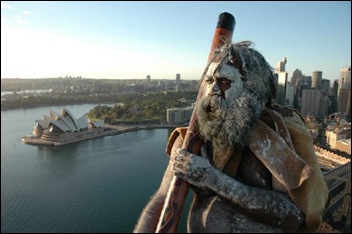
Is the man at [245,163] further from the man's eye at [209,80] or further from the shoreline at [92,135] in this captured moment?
the shoreline at [92,135]

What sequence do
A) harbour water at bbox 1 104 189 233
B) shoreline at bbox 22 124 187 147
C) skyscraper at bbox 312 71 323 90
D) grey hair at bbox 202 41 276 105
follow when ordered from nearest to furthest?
1. grey hair at bbox 202 41 276 105
2. harbour water at bbox 1 104 189 233
3. shoreline at bbox 22 124 187 147
4. skyscraper at bbox 312 71 323 90

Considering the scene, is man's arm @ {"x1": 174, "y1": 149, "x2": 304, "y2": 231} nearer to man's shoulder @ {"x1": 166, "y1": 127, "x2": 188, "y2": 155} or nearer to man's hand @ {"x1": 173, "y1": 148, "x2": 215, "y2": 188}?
man's hand @ {"x1": 173, "y1": 148, "x2": 215, "y2": 188}

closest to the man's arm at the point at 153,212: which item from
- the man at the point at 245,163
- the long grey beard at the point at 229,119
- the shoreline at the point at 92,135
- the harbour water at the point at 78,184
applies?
the man at the point at 245,163

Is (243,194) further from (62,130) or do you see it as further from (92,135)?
(92,135)

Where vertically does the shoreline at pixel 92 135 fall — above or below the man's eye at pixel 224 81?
below

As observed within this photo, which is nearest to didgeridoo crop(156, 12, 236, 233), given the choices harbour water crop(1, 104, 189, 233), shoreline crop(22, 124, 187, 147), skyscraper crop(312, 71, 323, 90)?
harbour water crop(1, 104, 189, 233)

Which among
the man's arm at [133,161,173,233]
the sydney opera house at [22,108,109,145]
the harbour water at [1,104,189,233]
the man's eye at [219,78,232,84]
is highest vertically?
the man's eye at [219,78,232,84]

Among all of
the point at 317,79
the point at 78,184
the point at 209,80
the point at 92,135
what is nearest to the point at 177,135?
the point at 209,80

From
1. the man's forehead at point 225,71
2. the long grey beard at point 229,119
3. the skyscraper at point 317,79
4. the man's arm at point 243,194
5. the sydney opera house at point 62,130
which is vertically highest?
the skyscraper at point 317,79
